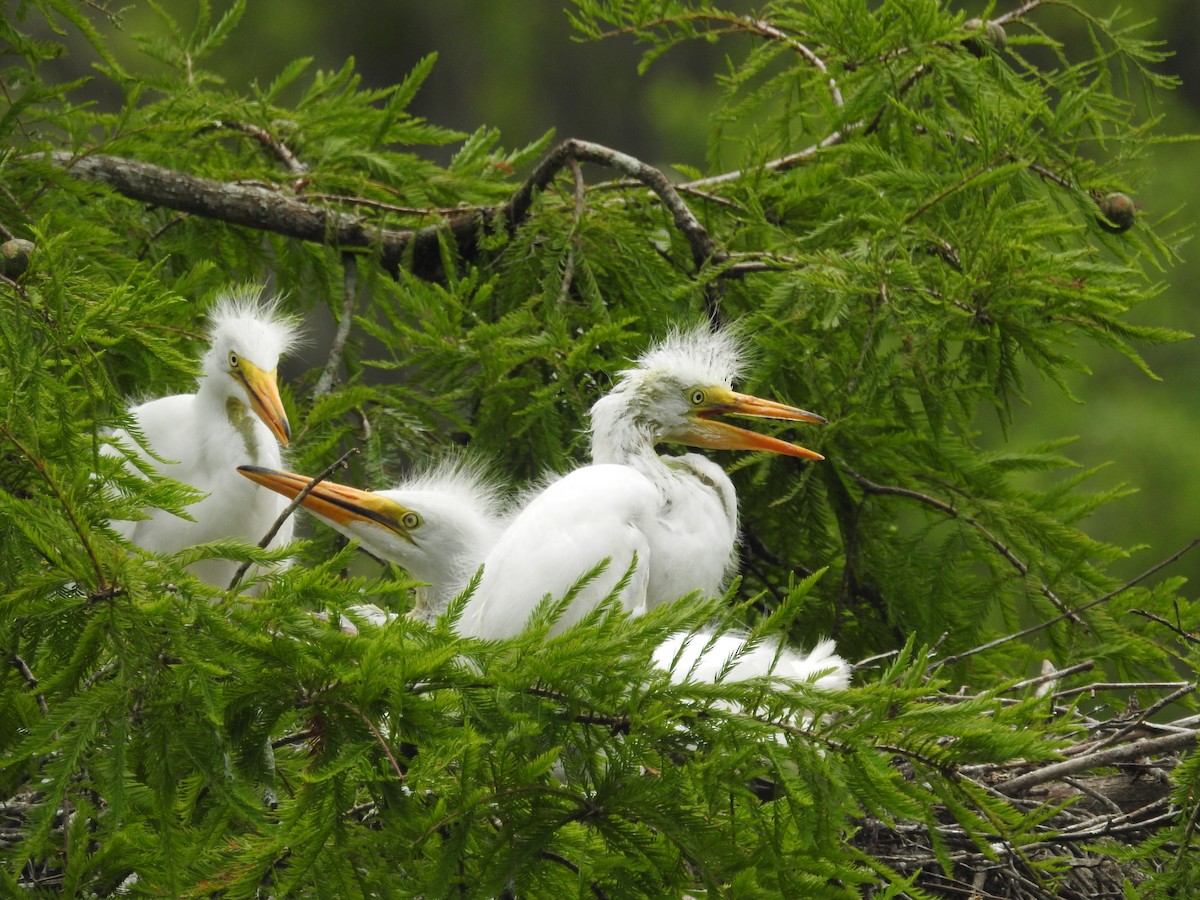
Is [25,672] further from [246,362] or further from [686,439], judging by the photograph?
[686,439]

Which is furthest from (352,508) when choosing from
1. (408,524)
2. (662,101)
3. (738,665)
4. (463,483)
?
(662,101)

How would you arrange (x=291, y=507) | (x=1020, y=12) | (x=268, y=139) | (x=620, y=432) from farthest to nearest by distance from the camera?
(x=268, y=139)
(x=1020, y=12)
(x=620, y=432)
(x=291, y=507)

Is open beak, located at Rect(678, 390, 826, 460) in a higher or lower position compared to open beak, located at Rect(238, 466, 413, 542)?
higher

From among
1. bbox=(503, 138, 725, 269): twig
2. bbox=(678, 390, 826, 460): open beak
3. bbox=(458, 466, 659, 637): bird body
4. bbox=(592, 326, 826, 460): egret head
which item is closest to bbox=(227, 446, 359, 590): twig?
bbox=(458, 466, 659, 637): bird body

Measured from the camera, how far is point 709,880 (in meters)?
1.25


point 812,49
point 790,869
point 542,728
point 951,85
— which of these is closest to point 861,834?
point 790,869

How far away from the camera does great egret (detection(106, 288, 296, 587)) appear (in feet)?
8.35

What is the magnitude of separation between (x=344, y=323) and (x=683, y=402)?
0.81 m

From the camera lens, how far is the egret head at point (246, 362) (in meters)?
2.51

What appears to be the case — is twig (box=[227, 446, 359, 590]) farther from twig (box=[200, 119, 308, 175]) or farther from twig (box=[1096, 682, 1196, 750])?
twig (box=[200, 119, 308, 175])

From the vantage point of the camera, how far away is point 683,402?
2539 millimetres

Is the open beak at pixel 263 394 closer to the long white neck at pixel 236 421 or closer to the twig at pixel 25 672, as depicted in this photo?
the long white neck at pixel 236 421

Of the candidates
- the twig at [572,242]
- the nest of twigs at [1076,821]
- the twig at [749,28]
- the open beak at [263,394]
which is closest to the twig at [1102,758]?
the nest of twigs at [1076,821]

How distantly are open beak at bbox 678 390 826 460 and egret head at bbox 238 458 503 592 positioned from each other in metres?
0.45
